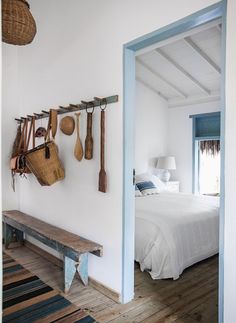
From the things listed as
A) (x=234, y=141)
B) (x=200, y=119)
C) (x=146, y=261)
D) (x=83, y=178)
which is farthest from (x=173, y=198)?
Answer: (x=234, y=141)

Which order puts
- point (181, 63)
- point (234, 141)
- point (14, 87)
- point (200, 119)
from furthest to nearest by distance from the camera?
1. point (200, 119)
2. point (181, 63)
3. point (14, 87)
4. point (234, 141)

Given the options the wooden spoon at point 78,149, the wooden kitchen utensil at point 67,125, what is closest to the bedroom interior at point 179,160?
the wooden spoon at point 78,149

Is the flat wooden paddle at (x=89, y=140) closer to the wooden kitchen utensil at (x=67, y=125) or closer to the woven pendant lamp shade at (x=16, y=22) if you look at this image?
the wooden kitchen utensil at (x=67, y=125)

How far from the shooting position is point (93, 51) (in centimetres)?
241

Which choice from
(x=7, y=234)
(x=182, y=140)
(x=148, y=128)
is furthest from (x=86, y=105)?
(x=182, y=140)

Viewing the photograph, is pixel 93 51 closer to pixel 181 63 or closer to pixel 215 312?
pixel 181 63

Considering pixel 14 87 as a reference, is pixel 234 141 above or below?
below

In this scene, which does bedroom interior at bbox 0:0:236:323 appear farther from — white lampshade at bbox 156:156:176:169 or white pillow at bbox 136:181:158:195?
white lampshade at bbox 156:156:176:169

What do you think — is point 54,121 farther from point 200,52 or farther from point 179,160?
point 179,160

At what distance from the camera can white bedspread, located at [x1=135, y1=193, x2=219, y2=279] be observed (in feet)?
8.32

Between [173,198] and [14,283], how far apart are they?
7.85 feet

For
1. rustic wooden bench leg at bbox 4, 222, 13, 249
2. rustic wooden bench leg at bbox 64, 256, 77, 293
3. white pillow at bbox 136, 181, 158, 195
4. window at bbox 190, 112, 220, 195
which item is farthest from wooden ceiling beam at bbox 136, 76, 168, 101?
rustic wooden bench leg at bbox 64, 256, 77, 293

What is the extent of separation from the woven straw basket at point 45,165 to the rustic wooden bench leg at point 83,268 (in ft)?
2.64

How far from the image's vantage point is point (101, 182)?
226 centimetres
